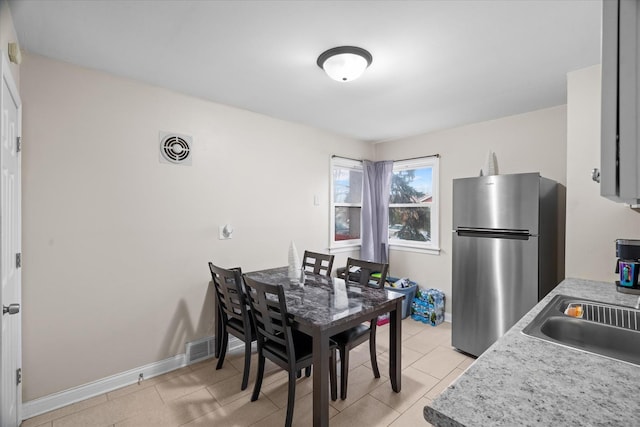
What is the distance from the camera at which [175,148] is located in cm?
267

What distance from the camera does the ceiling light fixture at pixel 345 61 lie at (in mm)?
1923

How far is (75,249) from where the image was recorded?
7.23ft

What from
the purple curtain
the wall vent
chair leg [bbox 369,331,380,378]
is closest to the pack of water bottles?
the purple curtain

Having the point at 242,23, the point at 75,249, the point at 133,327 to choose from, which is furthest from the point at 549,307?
the point at 75,249

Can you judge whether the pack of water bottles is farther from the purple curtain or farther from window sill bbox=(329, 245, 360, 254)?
window sill bbox=(329, 245, 360, 254)

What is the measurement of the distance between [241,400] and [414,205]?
10.1 feet

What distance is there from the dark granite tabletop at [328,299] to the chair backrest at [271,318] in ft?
0.32

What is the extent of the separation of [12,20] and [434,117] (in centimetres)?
337

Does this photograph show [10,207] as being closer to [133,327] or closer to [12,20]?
[12,20]

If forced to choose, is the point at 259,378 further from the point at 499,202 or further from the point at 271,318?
the point at 499,202

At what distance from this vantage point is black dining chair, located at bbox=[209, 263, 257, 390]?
7.39ft

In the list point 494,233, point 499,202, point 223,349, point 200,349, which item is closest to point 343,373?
point 223,349

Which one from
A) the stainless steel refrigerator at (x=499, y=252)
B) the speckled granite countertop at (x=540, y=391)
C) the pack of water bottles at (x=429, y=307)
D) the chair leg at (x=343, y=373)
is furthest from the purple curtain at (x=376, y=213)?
the speckled granite countertop at (x=540, y=391)

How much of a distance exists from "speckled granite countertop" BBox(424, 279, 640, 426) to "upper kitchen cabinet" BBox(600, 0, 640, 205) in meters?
0.58
